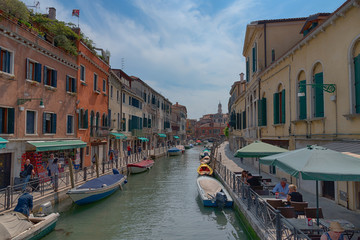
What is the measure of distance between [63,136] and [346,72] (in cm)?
1536

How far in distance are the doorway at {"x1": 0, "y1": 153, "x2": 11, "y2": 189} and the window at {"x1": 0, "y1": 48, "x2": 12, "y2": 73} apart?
383 centimetres

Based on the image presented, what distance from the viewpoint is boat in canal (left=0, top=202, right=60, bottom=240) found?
23.7 ft

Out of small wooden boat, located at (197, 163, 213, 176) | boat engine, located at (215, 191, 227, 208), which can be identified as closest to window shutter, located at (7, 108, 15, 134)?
boat engine, located at (215, 191, 227, 208)

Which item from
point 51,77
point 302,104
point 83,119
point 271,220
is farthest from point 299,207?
point 83,119

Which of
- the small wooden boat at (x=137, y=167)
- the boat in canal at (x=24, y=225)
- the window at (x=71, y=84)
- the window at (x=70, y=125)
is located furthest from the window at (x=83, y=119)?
the boat in canal at (x=24, y=225)

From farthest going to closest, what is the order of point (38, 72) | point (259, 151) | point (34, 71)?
point (38, 72)
point (34, 71)
point (259, 151)

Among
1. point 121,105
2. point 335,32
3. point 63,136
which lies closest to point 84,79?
point 63,136

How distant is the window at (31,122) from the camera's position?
13.6m

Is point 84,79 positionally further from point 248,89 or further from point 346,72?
point 346,72

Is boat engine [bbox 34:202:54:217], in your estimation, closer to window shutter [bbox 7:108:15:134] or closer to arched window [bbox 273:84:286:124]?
window shutter [bbox 7:108:15:134]

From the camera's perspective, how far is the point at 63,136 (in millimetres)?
16891

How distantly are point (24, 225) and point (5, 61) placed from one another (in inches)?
305

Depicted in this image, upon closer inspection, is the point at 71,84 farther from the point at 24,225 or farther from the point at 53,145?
the point at 24,225

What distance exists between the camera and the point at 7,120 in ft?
40.0
